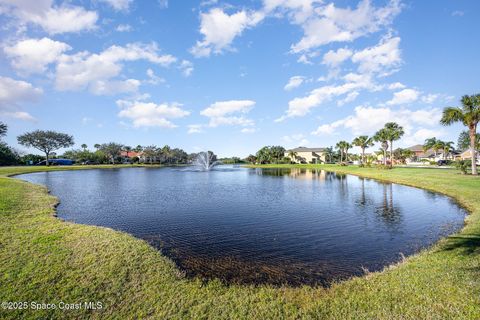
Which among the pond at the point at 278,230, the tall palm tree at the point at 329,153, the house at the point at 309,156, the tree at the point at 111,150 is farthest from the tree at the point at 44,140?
the tall palm tree at the point at 329,153

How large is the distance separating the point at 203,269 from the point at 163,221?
8.96m

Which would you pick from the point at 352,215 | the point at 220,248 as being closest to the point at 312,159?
the point at 352,215

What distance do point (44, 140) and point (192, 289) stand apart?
13263 cm

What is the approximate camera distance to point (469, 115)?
41.1m

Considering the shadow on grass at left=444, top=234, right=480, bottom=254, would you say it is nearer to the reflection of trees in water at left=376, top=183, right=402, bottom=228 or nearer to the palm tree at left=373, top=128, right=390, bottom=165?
the reflection of trees in water at left=376, top=183, right=402, bottom=228

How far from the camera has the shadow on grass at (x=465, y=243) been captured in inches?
411

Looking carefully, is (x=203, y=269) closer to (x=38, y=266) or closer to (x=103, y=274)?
(x=103, y=274)

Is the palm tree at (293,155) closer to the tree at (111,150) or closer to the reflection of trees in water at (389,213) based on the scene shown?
the tree at (111,150)

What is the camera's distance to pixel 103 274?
8727mm

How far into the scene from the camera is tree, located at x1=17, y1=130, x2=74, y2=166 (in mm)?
106500

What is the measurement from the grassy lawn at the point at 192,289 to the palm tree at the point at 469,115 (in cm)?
4135

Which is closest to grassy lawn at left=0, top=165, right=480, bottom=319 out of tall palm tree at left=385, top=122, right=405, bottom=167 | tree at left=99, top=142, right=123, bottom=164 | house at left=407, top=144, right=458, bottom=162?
tall palm tree at left=385, top=122, right=405, bottom=167

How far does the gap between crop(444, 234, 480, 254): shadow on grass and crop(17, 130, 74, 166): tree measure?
135589 mm

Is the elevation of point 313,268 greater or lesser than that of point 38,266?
lesser
